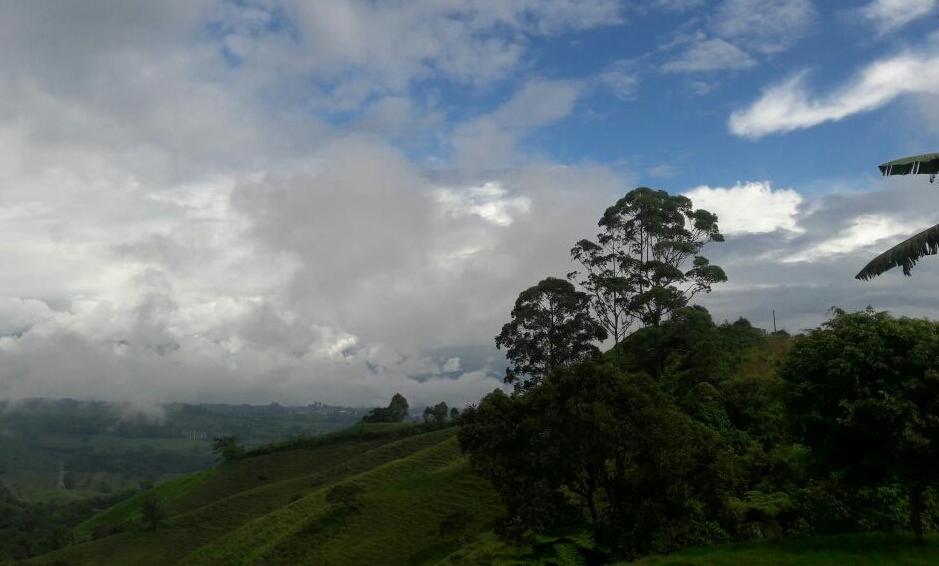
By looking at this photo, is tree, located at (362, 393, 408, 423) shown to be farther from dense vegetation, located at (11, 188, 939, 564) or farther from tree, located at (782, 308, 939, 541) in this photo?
tree, located at (782, 308, 939, 541)

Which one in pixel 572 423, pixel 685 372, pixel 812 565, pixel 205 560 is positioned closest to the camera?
pixel 812 565

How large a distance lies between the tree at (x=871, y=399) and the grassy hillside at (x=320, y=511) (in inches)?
926

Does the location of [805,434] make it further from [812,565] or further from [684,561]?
[684,561]

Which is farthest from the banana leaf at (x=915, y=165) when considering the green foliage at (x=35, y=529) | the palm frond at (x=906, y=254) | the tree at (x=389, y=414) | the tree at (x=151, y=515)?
the tree at (x=389, y=414)

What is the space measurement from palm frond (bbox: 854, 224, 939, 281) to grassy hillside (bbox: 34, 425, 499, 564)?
88.0 feet

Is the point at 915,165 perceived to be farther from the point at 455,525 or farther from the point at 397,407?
the point at 397,407

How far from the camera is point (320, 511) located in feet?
198

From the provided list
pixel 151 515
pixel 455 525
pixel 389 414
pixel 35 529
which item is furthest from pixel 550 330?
pixel 35 529

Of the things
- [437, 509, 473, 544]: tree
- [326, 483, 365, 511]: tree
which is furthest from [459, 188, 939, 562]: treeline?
[326, 483, 365, 511]: tree

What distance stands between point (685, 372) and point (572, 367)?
17464 millimetres

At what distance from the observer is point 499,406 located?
26922mm

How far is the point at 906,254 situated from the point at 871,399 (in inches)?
162

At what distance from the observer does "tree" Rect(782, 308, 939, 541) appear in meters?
18.8

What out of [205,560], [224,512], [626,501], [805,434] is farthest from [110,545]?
[805,434]
